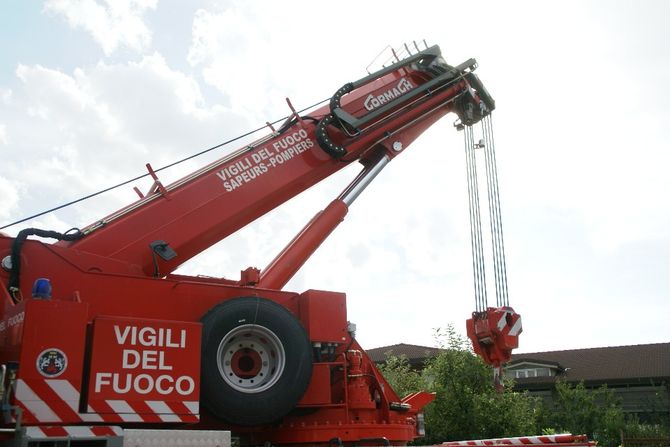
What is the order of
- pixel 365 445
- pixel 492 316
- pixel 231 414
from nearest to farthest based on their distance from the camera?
pixel 231 414
pixel 365 445
pixel 492 316

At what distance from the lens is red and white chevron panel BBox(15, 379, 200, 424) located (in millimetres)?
5164

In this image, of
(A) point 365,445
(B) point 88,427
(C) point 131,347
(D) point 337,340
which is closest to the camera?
(B) point 88,427

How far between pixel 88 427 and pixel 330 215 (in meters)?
4.74

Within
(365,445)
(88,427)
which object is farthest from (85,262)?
(365,445)

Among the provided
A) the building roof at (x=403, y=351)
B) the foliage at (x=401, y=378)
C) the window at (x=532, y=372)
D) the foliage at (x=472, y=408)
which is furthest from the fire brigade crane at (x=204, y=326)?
the building roof at (x=403, y=351)

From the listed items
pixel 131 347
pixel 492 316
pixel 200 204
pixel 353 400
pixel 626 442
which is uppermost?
pixel 200 204

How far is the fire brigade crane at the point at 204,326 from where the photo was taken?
5.37 meters

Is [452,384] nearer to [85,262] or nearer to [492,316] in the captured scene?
[492,316]

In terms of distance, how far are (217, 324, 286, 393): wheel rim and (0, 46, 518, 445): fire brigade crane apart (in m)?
0.01

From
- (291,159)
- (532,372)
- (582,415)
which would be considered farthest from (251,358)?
(532,372)

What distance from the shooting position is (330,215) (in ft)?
29.7

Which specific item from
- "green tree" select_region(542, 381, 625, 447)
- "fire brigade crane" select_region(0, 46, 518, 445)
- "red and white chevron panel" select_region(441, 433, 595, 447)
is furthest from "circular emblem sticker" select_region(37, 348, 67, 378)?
"green tree" select_region(542, 381, 625, 447)

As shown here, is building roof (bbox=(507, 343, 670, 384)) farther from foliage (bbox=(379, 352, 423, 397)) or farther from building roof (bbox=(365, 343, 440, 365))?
foliage (bbox=(379, 352, 423, 397))

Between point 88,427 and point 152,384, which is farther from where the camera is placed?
point 152,384
